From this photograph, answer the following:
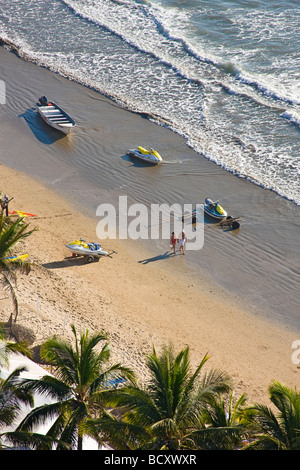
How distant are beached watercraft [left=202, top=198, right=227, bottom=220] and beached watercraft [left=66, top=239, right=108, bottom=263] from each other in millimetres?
6094

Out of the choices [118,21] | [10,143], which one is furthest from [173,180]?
[118,21]

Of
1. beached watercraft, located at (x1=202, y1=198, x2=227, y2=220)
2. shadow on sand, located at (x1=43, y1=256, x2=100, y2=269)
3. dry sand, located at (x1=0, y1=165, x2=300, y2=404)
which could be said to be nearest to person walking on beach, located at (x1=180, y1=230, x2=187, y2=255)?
dry sand, located at (x1=0, y1=165, x2=300, y2=404)

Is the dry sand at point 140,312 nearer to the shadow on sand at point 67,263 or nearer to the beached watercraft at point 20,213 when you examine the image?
the shadow on sand at point 67,263

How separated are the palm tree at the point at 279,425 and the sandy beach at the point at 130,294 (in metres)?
6.34

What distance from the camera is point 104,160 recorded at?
32.0 metres

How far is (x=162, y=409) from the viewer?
11.9m

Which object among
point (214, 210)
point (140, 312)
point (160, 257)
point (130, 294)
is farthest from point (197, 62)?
point (140, 312)

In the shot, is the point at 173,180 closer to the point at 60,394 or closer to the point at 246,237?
the point at 246,237

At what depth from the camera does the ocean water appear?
112 ft

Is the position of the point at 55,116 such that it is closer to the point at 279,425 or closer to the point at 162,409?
the point at 162,409

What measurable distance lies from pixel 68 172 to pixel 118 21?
25568mm

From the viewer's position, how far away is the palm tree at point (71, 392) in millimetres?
11695

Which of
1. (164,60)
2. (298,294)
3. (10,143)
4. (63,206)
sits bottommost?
(298,294)
